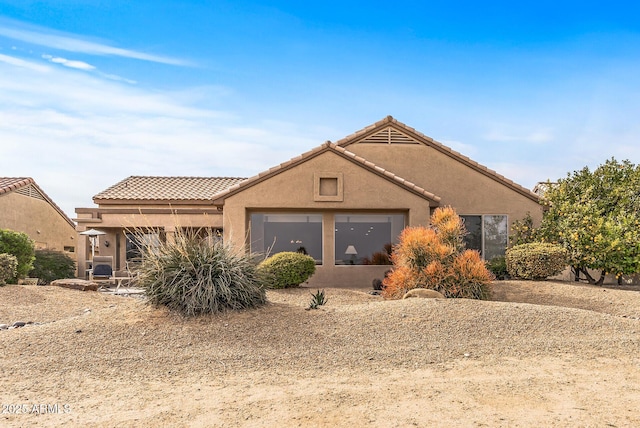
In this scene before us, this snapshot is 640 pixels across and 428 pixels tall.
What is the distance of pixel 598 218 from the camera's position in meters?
15.7

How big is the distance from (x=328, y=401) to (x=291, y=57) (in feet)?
34.9

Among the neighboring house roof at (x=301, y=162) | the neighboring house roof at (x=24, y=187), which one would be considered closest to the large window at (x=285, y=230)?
the neighboring house roof at (x=301, y=162)

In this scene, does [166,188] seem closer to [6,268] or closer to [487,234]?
[6,268]

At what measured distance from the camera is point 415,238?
488 inches

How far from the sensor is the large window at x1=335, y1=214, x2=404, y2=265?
1728cm

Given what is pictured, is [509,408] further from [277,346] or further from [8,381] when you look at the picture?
[8,381]

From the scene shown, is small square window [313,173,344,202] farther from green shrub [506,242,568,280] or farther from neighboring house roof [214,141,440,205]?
green shrub [506,242,568,280]

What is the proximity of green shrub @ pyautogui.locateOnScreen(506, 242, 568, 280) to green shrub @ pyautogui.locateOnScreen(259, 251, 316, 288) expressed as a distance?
20.7 ft

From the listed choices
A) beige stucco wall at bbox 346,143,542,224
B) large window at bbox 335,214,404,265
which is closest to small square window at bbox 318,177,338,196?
large window at bbox 335,214,404,265

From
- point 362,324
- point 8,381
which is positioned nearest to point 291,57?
point 362,324

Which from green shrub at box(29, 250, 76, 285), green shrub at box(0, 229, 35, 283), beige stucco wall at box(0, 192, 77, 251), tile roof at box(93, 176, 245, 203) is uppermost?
tile roof at box(93, 176, 245, 203)

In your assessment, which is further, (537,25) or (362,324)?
(537,25)

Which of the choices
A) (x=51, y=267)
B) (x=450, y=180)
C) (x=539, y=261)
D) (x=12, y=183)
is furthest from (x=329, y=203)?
(x=12, y=183)

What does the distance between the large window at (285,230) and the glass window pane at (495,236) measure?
6245 mm
